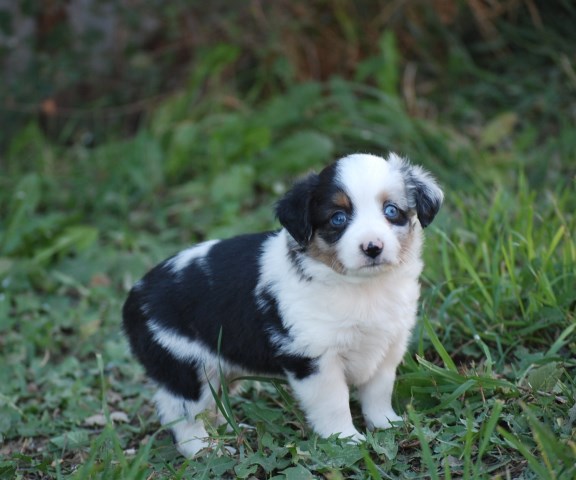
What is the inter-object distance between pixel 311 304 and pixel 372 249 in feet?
1.40

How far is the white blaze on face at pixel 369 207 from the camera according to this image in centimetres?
362

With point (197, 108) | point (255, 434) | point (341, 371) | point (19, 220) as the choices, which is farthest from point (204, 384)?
point (197, 108)

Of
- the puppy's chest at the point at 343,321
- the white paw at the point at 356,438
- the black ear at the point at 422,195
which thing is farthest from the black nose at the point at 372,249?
the white paw at the point at 356,438

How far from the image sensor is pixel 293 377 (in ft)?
12.6

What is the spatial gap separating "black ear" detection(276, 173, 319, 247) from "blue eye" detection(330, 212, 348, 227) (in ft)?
0.35

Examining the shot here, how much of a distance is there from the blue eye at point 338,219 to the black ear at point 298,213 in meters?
0.11

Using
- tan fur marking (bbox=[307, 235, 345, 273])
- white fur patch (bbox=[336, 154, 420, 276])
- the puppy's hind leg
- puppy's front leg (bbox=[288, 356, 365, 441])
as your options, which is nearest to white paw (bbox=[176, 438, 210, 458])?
the puppy's hind leg

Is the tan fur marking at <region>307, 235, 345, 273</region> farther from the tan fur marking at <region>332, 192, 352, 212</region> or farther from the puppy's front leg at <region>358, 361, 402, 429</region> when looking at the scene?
the puppy's front leg at <region>358, 361, 402, 429</region>

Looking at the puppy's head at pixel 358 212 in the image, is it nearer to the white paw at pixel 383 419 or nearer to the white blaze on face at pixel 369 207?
the white blaze on face at pixel 369 207

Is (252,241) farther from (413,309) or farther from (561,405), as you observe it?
(561,405)

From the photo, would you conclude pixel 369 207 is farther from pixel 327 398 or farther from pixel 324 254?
pixel 327 398

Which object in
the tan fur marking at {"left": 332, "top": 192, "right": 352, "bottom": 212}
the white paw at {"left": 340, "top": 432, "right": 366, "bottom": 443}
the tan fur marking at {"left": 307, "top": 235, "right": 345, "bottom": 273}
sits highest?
the tan fur marking at {"left": 332, "top": 192, "right": 352, "bottom": 212}

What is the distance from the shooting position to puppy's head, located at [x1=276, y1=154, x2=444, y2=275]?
3637mm

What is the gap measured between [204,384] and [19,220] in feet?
11.2
